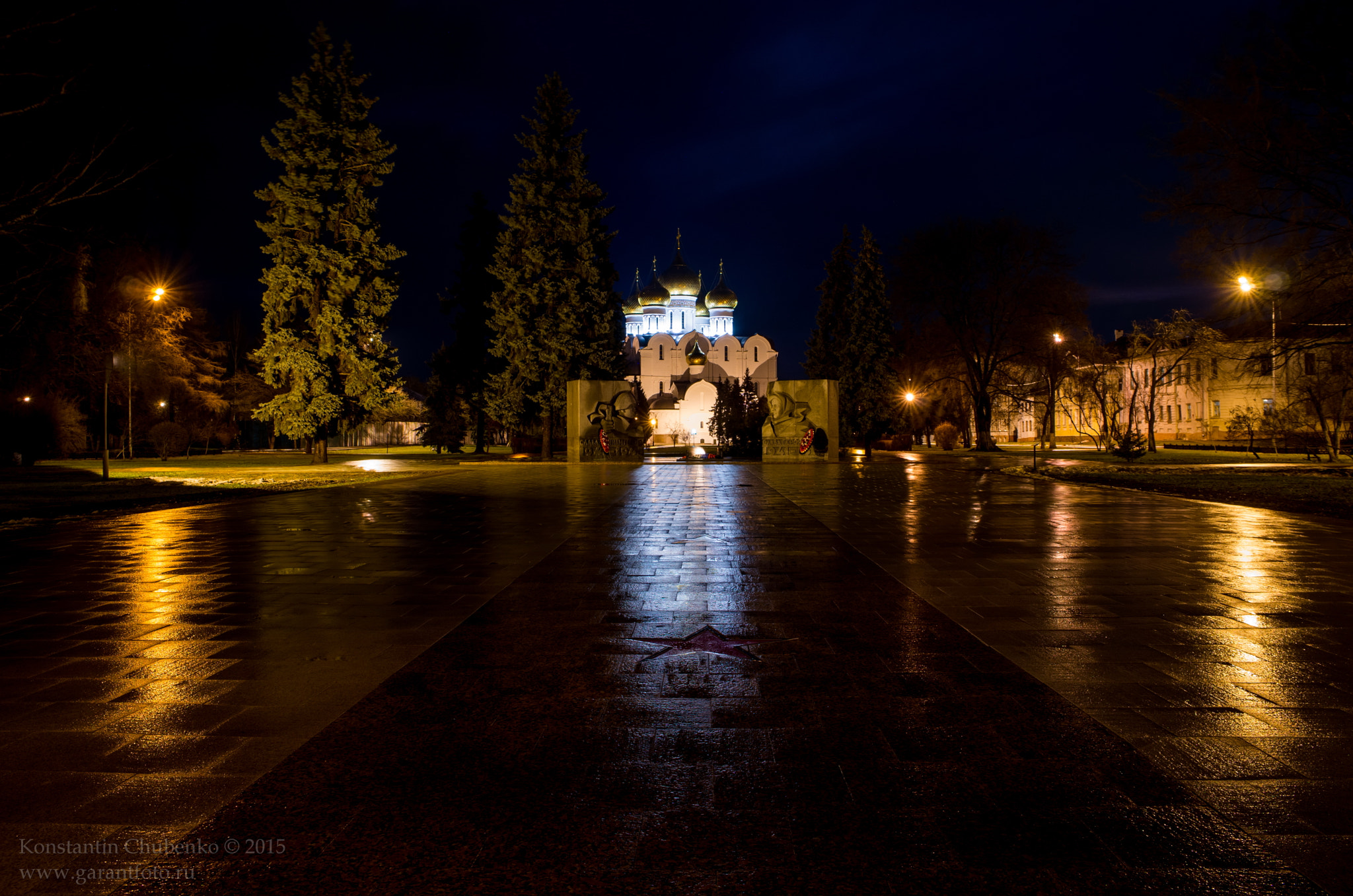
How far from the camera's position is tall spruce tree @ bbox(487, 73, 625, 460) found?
34.6 meters

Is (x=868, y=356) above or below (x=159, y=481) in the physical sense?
above

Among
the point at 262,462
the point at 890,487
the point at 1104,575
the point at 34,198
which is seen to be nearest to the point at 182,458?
the point at 262,462

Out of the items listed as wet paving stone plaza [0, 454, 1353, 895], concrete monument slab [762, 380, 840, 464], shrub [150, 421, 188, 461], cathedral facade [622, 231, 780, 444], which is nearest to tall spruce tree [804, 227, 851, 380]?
cathedral facade [622, 231, 780, 444]

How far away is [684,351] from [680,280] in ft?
45.8

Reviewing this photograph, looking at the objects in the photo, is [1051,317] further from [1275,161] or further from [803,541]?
[803,541]

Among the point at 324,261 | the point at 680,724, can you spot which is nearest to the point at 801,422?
the point at 324,261

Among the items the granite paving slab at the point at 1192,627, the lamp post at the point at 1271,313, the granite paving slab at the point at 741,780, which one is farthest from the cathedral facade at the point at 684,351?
the granite paving slab at the point at 741,780

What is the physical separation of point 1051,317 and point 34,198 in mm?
40076

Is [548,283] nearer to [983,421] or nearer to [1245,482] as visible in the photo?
[983,421]

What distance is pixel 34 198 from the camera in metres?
11.4

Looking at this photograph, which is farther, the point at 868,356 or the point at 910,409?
the point at 910,409

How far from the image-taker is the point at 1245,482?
18891 millimetres

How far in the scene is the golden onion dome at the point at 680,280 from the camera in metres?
79.4

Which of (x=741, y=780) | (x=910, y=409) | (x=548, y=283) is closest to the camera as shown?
(x=741, y=780)
